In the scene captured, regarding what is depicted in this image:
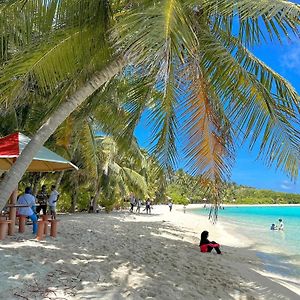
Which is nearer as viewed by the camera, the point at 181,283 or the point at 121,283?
the point at 121,283

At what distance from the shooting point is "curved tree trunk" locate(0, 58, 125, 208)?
3.76 m

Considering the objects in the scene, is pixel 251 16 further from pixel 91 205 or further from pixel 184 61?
pixel 91 205

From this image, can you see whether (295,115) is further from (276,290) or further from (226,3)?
(276,290)

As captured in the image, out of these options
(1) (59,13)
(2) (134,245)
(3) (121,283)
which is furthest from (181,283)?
(1) (59,13)

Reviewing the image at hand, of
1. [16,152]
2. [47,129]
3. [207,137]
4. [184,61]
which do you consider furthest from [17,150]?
[184,61]

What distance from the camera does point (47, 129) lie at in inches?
165

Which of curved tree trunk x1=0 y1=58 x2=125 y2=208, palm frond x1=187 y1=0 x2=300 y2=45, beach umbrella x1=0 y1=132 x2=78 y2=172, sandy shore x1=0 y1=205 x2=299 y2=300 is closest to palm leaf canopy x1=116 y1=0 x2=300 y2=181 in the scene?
palm frond x1=187 y1=0 x2=300 y2=45

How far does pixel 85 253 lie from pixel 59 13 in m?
4.37

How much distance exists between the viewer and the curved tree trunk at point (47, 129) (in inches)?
148

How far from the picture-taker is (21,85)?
16.7ft

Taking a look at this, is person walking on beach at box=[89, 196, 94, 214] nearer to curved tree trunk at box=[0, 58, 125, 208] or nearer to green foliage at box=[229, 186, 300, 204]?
curved tree trunk at box=[0, 58, 125, 208]

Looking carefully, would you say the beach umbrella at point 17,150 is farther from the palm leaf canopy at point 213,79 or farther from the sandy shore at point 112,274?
the palm leaf canopy at point 213,79

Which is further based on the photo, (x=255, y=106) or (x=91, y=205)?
(x=91, y=205)

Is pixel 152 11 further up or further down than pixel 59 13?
further down
